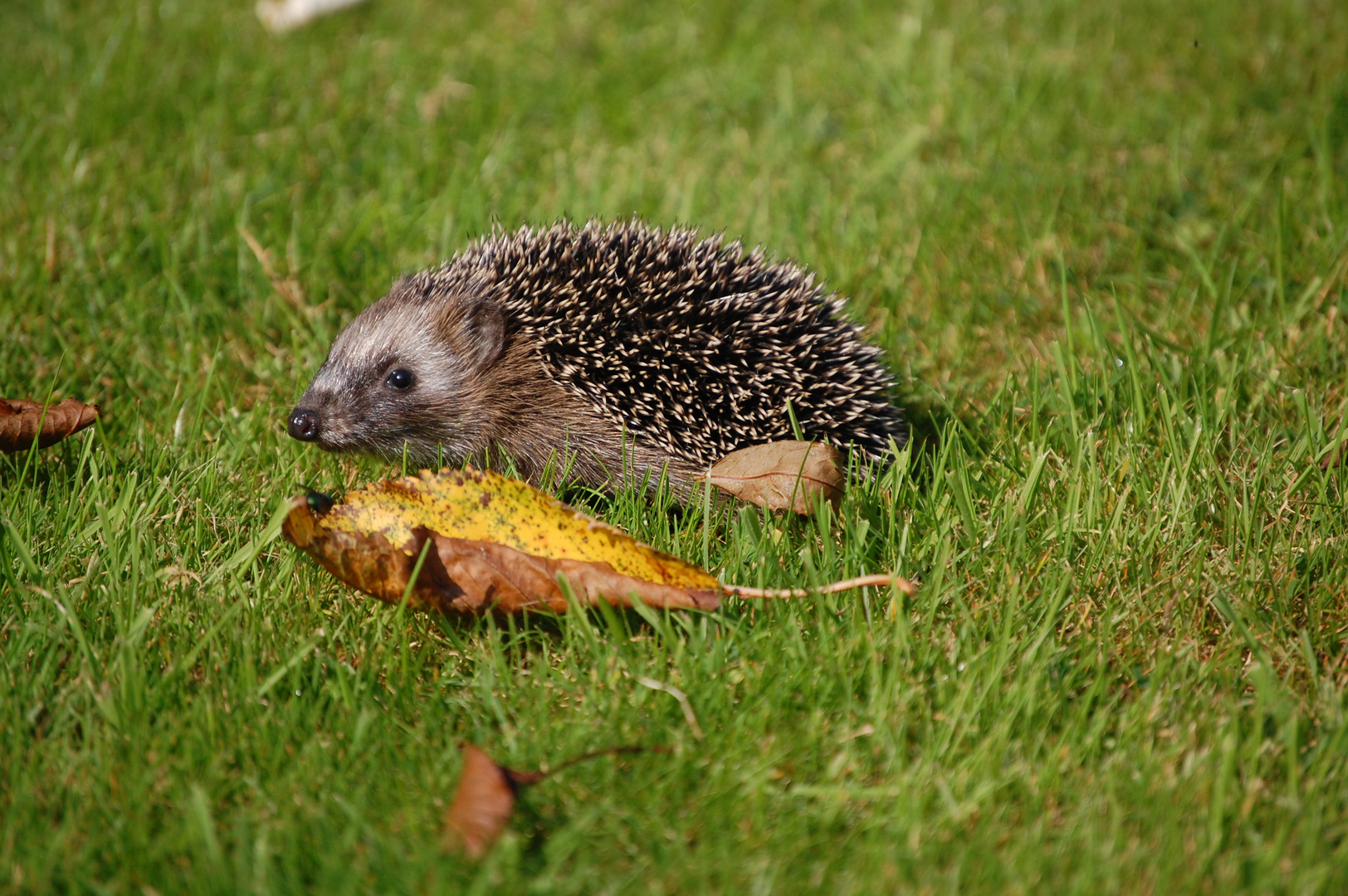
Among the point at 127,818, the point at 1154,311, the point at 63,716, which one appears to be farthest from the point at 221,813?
the point at 1154,311

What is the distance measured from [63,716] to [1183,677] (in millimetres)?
3095

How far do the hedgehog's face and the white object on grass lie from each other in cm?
430

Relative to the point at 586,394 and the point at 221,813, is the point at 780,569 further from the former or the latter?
the point at 221,813

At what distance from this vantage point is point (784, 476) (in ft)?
12.9

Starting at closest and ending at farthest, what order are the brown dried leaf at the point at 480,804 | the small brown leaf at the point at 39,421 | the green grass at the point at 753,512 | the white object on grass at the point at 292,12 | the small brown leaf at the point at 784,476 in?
the brown dried leaf at the point at 480,804 → the green grass at the point at 753,512 → the small brown leaf at the point at 784,476 → the small brown leaf at the point at 39,421 → the white object on grass at the point at 292,12

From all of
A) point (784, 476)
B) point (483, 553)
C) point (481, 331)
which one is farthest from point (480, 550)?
point (481, 331)

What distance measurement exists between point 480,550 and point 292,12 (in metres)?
6.05

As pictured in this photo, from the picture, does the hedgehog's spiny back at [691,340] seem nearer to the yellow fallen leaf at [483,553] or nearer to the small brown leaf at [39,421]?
the yellow fallen leaf at [483,553]

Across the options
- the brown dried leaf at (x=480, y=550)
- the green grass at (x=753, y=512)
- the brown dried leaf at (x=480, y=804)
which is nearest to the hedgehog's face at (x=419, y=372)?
the green grass at (x=753, y=512)

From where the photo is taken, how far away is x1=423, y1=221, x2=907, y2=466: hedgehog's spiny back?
4.29 meters

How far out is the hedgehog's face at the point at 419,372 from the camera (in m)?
4.59

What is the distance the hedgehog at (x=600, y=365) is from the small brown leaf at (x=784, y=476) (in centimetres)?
16

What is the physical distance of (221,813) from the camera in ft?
9.34

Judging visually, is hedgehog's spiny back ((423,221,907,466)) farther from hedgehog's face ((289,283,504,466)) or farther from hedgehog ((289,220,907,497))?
hedgehog's face ((289,283,504,466))
